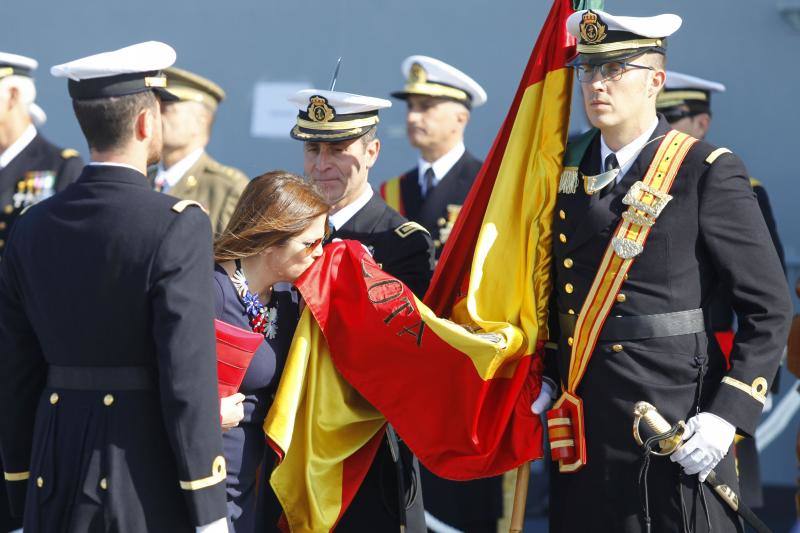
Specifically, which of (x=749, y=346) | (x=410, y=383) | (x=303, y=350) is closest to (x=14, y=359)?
(x=303, y=350)

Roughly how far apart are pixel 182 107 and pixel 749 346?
11.6 feet

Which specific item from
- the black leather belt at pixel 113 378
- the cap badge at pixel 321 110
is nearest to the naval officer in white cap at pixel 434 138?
the cap badge at pixel 321 110

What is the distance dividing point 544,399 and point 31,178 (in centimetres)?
265

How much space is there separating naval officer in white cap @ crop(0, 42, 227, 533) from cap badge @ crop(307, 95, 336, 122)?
116 cm

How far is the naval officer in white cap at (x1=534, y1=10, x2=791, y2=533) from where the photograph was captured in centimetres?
330

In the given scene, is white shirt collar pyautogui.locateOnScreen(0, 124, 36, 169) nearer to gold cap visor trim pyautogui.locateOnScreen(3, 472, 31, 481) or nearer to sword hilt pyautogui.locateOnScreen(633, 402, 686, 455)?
gold cap visor trim pyautogui.locateOnScreen(3, 472, 31, 481)

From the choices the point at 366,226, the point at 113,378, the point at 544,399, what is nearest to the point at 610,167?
the point at 544,399

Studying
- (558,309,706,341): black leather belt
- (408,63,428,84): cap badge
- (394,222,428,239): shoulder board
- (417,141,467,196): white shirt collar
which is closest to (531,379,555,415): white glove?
(558,309,706,341): black leather belt

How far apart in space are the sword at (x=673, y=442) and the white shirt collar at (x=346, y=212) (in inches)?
49.8

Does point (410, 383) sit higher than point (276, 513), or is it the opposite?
point (410, 383)

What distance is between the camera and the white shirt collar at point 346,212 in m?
4.11

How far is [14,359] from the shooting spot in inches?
124

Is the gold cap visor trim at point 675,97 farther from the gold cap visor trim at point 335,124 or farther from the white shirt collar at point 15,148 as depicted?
the white shirt collar at point 15,148

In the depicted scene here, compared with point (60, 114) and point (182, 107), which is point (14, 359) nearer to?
point (182, 107)
